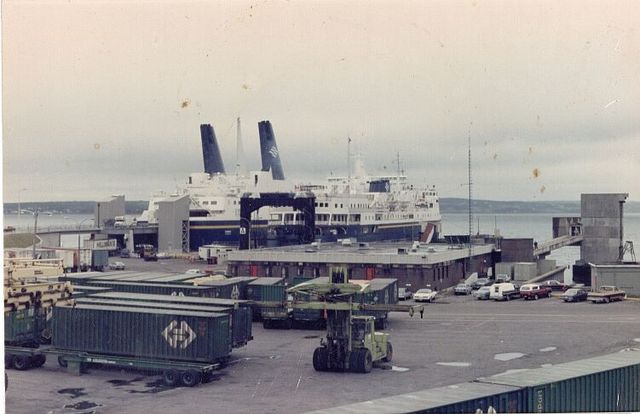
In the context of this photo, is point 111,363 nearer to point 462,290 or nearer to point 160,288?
point 160,288

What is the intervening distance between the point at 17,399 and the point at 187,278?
16.5m

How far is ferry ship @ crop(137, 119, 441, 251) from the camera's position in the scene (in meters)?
79.6

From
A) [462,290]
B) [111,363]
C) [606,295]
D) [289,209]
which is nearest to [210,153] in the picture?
[289,209]

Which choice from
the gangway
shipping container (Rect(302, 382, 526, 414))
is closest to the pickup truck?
the gangway

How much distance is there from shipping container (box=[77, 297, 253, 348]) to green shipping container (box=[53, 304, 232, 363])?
34.5 inches

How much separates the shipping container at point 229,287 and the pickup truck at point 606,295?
1730 centimetres

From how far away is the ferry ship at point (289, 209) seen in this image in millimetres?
79625

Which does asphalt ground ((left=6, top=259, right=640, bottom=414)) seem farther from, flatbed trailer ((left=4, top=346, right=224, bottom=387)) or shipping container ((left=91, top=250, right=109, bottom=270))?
shipping container ((left=91, top=250, right=109, bottom=270))

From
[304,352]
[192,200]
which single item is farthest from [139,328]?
[192,200]

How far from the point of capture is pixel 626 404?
18562 mm

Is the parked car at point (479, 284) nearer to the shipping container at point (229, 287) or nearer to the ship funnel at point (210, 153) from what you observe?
the shipping container at point (229, 287)

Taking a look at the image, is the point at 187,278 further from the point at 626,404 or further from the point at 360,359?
the point at 626,404

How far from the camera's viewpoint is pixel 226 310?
25.0m

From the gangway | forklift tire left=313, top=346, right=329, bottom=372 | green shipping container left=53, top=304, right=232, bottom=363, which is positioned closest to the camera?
green shipping container left=53, top=304, right=232, bottom=363
